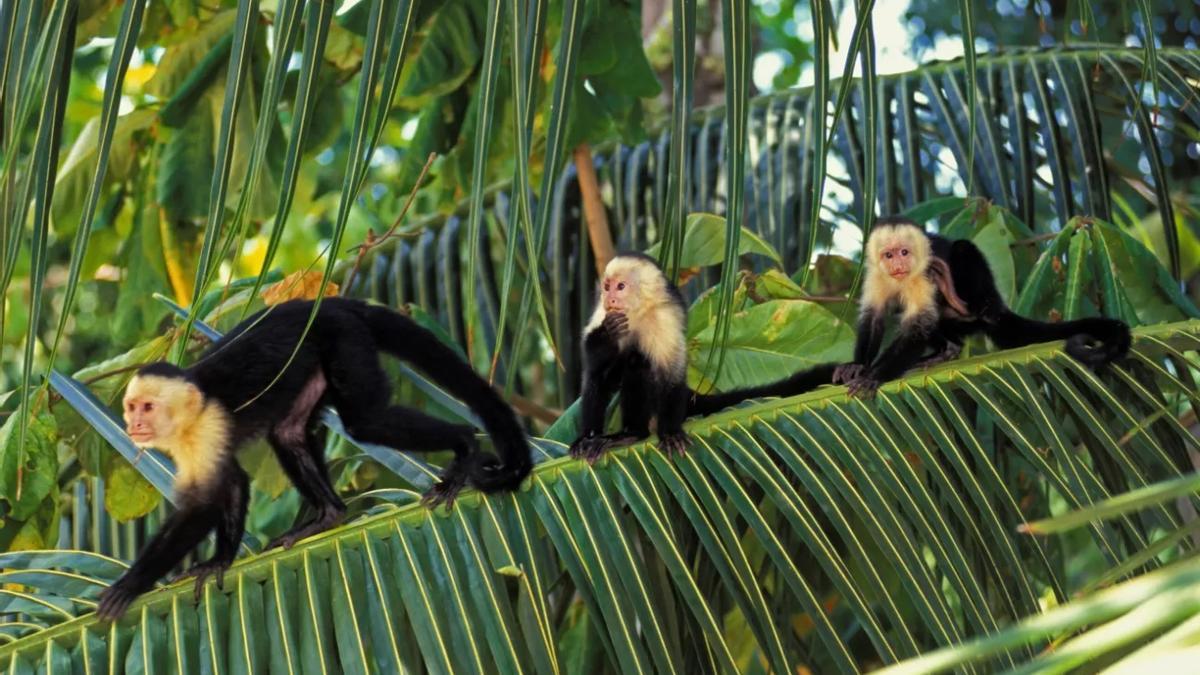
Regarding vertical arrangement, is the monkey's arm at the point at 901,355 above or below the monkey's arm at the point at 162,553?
above

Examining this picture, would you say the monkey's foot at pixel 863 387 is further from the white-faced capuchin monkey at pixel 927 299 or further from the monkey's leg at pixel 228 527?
the monkey's leg at pixel 228 527

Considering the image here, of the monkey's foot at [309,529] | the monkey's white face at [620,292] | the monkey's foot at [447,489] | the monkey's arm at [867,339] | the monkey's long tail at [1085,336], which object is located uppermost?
the monkey's white face at [620,292]

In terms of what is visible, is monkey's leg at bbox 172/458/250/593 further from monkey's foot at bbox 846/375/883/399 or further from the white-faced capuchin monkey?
the white-faced capuchin monkey

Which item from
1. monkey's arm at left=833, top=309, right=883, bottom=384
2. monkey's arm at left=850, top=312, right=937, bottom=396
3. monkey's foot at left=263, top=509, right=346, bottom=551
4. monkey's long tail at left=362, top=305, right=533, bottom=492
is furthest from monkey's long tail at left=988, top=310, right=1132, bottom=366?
monkey's foot at left=263, top=509, right=346, bottom=551

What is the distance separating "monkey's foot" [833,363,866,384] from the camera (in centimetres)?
287

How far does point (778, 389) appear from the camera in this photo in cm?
301

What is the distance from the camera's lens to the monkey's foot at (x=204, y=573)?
7.58 ft

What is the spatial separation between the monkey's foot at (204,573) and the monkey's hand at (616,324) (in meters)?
1.20

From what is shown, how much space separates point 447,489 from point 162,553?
57 cm

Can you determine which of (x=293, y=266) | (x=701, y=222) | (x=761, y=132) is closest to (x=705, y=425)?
(x=701, y=222)

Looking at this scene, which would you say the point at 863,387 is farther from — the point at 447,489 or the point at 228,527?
the point at 228,527

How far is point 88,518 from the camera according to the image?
4195 millimetres

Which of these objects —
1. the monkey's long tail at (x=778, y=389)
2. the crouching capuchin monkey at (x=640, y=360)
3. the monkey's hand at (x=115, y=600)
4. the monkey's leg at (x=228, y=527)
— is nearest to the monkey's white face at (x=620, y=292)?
the crouching capuchin monkey at (x=640, y=360)

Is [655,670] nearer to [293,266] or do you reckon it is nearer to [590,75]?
[590,75]
